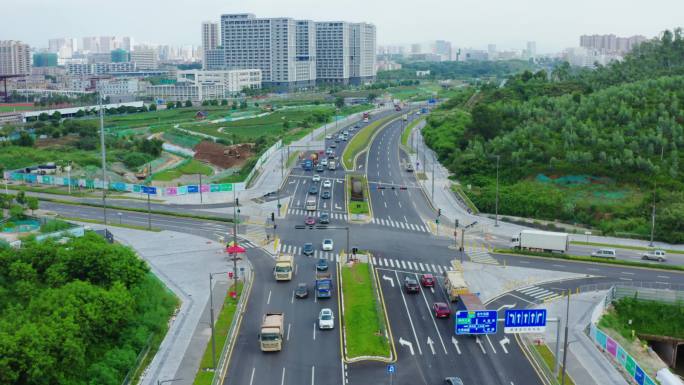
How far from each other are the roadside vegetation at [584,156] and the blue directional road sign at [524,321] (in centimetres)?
3955

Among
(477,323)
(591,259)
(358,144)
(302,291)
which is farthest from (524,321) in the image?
(358,144)

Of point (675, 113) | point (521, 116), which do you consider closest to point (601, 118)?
point (675, 113)

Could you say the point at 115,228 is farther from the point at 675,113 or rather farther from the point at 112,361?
the point at 675,113

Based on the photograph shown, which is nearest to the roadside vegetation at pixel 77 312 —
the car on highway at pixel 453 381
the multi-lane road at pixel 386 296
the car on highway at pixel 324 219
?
the multi-lane road at pixel 386 296

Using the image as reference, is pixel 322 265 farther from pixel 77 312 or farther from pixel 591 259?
pixel 591 259

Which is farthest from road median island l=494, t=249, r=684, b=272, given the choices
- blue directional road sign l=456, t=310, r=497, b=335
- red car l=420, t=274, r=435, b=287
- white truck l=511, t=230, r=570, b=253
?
blue directional road sign l=456, t=310, r=497, b=335

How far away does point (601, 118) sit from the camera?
110 meters

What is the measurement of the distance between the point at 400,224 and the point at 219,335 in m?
36.8

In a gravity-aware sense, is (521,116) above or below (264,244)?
above

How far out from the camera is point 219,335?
4759 cm

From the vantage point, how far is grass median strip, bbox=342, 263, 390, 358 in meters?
44.8

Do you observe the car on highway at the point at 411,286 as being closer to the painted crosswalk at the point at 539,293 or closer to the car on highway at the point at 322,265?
the car on highway at the point at 322,265

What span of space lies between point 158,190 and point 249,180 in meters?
13.3

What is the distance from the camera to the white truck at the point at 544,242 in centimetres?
6838
